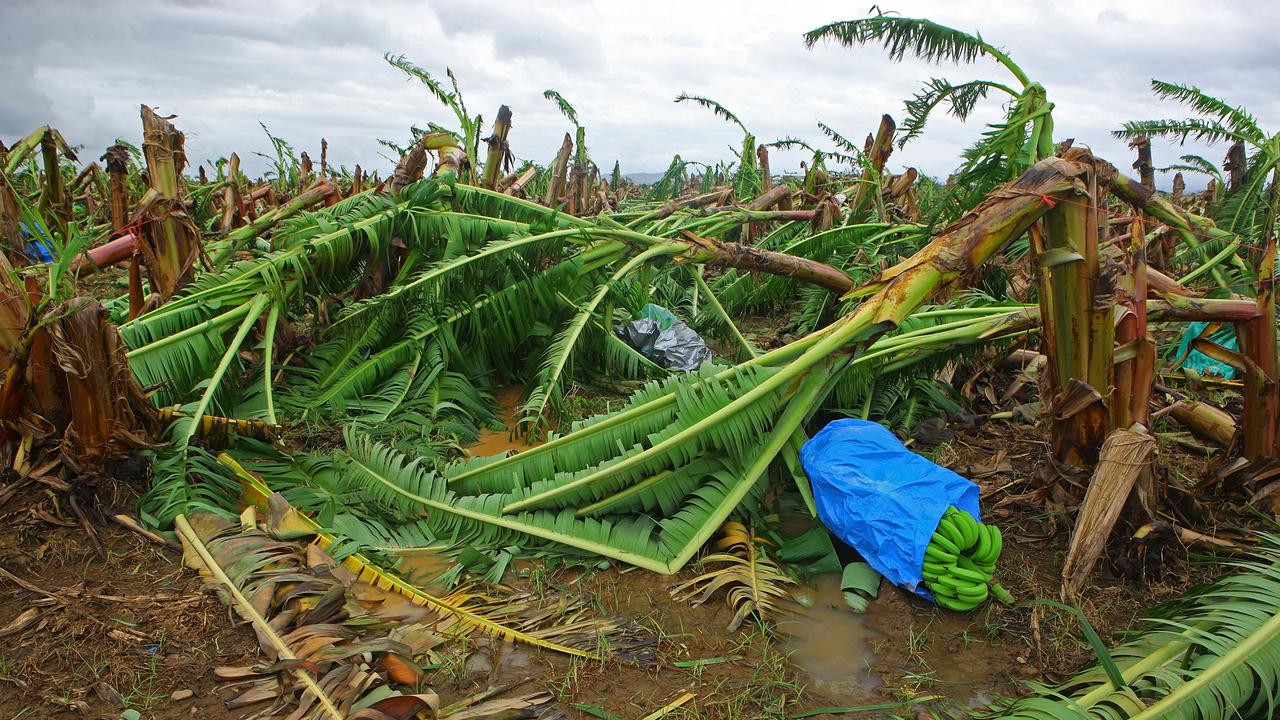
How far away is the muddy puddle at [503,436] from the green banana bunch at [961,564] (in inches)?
84.3

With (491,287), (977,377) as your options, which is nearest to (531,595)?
(491,287)

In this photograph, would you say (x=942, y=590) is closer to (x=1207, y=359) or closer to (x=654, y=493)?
(x=654, y=493)

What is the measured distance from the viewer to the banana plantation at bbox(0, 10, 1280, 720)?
2123 millimetres

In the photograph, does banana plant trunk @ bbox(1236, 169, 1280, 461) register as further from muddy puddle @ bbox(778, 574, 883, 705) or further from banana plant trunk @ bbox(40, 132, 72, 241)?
banana plant trunk @ bbox(40, 132, 72, 241)

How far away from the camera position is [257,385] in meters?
3.93

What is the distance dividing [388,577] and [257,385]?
1887 mm

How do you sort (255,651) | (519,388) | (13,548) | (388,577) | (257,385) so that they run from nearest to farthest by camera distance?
1. (255,651)
2. (13,548)
3. (388,577)
4. (257,385)
5. (519,388)

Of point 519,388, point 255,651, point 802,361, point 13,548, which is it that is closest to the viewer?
point 255,651

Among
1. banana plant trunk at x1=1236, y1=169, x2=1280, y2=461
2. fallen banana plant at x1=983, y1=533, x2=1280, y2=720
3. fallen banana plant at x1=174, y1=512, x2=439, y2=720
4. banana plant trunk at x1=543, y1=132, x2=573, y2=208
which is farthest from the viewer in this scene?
banana plant trunk at x1=543, y1=132, x2=573, y2=208

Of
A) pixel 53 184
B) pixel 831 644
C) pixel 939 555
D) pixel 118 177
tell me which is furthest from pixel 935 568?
pixel 53 184

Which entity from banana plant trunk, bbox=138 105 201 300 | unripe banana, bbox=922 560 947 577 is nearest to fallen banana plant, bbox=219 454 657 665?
unripe banana, bbox=922 560 947 577

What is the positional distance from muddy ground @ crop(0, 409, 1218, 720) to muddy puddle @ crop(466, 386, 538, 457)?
4.46ft

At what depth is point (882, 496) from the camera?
2.72 metres

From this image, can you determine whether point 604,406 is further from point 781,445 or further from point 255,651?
point 255,651
